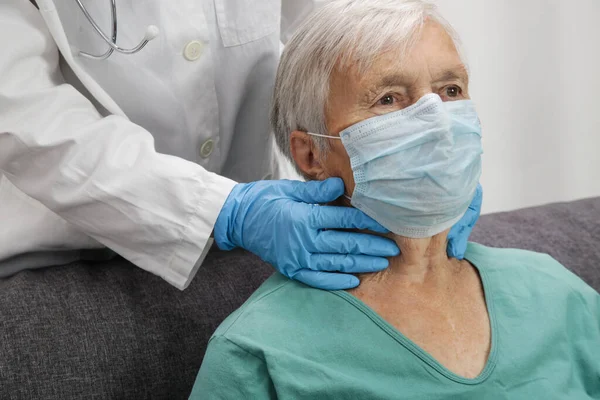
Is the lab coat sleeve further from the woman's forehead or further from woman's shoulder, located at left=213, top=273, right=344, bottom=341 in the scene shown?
the woman's forehead

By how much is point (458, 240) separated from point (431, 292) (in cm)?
13

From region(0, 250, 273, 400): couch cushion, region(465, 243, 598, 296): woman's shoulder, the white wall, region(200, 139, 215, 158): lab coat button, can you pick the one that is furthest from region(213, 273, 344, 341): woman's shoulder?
the white wall

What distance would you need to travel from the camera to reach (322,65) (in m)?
1.30

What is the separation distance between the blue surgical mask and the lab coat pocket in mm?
489

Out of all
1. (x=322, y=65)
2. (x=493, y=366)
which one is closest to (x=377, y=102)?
(x=322, y=65)

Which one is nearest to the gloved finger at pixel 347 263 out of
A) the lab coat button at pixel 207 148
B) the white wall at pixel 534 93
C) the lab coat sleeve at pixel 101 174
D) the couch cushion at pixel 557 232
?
the lab coat sleeve at pixel 101 174

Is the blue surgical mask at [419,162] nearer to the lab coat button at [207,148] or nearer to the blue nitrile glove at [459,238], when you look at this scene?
the blue nitrile glove at [459,238]

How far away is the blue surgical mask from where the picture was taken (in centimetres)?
122

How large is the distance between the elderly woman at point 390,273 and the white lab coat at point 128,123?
249 millimetres

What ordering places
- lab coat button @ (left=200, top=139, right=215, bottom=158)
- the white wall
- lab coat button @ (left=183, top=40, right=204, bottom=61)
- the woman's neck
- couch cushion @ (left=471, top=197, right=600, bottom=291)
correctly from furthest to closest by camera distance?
the white wall → couch cushion @ (left=471, top=197, right=600, bottom=291) → lab coat button @ (left=200, top=139, right=215, bottom=158) → lab coat button @ (left=183, top=40, right=204, bottom=61) → the woman's neck

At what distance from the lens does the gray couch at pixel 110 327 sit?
138 cm

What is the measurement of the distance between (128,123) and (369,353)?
2.12 feet

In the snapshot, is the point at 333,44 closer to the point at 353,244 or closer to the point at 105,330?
the point at 353,244

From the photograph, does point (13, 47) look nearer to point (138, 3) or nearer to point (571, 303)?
point (138, 3)
